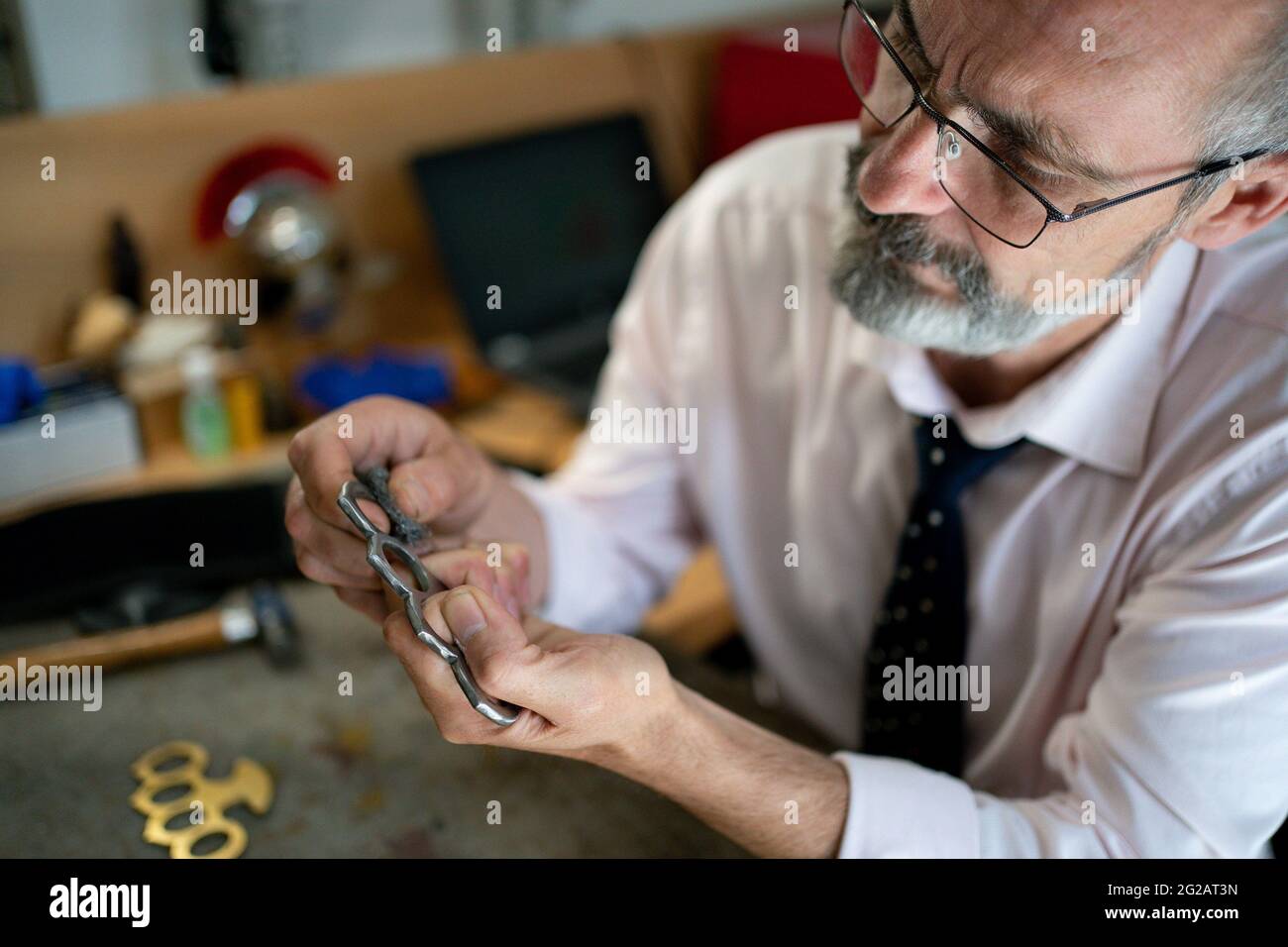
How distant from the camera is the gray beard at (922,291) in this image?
0.85 metres

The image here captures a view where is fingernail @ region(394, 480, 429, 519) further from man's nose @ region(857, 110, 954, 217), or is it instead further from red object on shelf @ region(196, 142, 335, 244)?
red object on shelf @ region(196, 142, 335, 244)

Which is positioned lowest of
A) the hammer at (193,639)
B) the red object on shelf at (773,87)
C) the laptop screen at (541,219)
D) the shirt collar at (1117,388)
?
the hammer at (193,639)

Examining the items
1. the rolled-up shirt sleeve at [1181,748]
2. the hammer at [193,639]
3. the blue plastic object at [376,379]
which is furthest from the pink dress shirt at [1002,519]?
the blue plastic object at [376,379]

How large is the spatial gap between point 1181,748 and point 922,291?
0.38 metres

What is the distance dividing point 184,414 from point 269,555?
49 cm

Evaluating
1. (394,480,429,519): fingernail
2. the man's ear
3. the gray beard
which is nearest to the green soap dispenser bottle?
(394,480,429,519): fingernail

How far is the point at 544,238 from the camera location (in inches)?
70.3

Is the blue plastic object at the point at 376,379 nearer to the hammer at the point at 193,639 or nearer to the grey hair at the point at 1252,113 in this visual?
the hammer at the point at 193,639

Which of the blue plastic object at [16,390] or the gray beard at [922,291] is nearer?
the gray beard at [922,291]

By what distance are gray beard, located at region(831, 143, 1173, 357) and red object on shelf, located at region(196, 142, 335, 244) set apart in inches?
36.7

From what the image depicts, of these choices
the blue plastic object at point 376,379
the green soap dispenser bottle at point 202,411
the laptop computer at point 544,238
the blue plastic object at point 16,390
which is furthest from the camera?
the laptop computer at point 544,238

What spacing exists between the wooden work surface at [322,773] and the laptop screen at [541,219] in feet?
2.89

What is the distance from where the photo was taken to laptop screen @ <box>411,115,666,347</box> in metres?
1.71

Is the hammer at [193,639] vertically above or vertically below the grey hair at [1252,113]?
below
